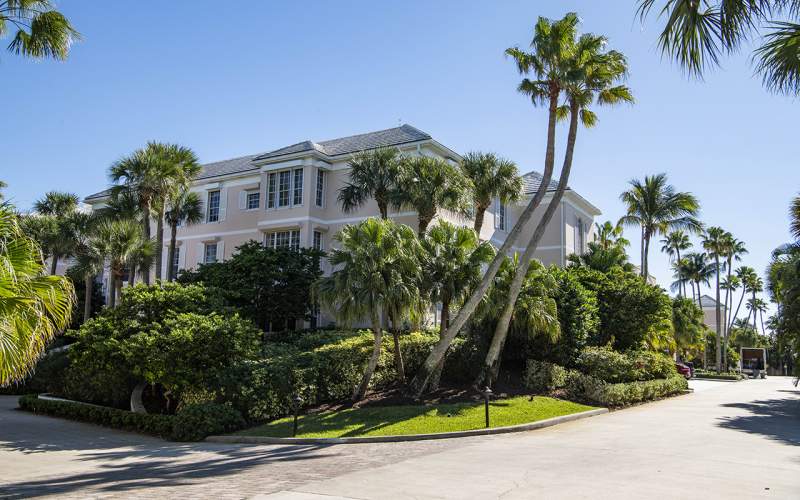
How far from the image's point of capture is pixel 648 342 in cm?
2888

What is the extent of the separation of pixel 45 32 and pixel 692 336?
45668mm

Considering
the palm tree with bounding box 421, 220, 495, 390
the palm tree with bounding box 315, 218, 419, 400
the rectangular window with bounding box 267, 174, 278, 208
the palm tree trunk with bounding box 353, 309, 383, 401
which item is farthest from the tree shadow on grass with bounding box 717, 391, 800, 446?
the rectangular window with bounding box 267, 174, 278, 208

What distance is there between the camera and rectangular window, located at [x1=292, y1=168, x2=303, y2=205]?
29656 mm

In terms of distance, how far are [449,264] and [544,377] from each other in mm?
5097

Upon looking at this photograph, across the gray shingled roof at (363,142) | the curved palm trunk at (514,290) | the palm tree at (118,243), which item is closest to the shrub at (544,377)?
the curved palm trunk at (514,290)

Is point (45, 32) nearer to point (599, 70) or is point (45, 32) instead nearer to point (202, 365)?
point (202, 365)

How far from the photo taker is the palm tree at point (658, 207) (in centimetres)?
3200

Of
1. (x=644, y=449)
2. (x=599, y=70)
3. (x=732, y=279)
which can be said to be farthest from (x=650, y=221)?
(x=732, y=279)

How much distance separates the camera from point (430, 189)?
23.8 m

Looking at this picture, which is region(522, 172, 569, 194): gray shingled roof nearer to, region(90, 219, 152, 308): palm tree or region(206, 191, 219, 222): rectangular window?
region(206, 191, 219, 222): rectangular window

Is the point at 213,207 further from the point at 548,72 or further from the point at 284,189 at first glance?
the point at 548,72

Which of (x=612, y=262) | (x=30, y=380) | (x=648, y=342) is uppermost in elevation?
(x=612, y=262)

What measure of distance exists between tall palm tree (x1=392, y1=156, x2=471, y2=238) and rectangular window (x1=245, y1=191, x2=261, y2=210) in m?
11.9

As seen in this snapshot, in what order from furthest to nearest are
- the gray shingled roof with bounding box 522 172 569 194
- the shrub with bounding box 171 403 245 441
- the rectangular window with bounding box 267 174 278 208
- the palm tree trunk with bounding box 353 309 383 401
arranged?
the gray shingled roof with bounding box 522 172 569 194, the rectangular window with bounding box 267 174 278 208, the palm tree trunk with bounding box 353 309 383 401, the shrub with bounding box 171 403 245 441
